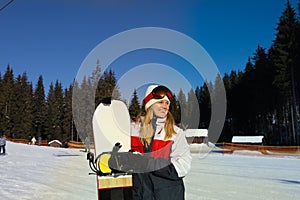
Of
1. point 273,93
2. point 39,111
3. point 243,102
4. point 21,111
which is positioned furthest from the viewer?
point 39,111

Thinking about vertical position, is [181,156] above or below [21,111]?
below

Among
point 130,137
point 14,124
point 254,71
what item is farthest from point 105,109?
point 14,124

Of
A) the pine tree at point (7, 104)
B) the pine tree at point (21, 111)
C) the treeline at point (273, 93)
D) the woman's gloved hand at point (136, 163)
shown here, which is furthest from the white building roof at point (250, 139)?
the pine tree at point (7, 104)

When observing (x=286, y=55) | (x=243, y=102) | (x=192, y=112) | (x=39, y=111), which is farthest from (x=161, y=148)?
(x=39, y=111)

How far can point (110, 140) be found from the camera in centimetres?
251

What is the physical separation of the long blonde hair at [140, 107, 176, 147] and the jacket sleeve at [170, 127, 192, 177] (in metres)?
0.06

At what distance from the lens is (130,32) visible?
2.05m

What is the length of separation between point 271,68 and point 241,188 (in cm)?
3104

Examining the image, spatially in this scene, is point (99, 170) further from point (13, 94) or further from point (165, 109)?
point (13, 94)

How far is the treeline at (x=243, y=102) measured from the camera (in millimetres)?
29453

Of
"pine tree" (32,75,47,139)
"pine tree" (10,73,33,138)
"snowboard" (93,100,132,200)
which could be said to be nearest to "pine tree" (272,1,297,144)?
"snowboard" (93,100,132,200)

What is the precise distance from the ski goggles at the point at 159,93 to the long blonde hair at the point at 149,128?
0.08 meters

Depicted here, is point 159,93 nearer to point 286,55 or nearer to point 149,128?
point 149,128

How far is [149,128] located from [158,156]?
20 cm
